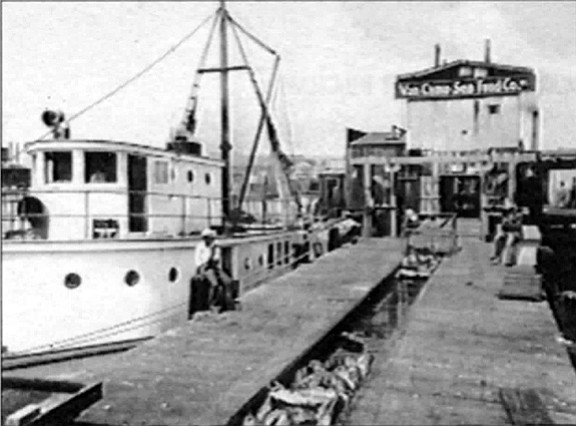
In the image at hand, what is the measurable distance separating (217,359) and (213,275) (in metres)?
1.69

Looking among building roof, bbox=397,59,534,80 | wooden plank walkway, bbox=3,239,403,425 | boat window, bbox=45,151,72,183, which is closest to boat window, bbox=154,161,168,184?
boat window, bbox=45,151,72,183

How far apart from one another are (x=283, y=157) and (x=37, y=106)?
18.5 ft

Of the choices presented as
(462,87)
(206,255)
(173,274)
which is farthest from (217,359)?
(462,87)

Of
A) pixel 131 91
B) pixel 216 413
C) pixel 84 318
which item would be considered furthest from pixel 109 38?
pixel 84 318

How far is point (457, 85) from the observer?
19.5 feet

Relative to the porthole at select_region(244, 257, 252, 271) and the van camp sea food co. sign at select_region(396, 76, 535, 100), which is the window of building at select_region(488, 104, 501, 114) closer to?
the van camp sea food co. sign at select_region(396, 76, 535, 100)

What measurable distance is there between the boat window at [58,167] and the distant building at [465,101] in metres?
3.67

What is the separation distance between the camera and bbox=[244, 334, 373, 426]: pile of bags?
2.74 m

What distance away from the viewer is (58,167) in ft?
22.6

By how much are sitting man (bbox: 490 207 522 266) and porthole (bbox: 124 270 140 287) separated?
160 inches

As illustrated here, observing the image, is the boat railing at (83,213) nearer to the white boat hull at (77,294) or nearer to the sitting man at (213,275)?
the white boat hull at (77,294)

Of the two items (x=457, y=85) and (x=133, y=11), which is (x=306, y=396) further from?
(x=457, y=85)

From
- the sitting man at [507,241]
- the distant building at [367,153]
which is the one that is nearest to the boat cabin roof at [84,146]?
the sitting man at [507,241]

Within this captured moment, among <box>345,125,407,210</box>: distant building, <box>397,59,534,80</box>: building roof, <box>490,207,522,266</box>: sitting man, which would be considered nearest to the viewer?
<box>397,59,534,80</box>: building roof
